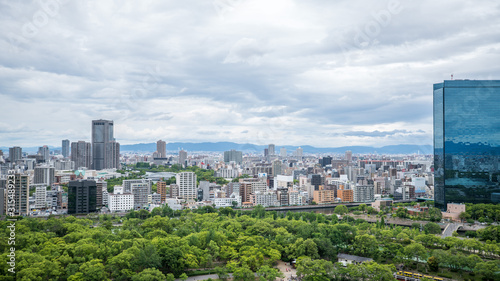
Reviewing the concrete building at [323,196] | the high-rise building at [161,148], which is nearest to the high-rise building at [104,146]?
the high-rise building at [161,148]

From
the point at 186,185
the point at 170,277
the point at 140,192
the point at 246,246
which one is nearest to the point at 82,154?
the point at 140,192

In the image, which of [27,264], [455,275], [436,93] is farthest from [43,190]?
[436,93]

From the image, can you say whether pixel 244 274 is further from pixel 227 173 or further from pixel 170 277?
pixel 227 173

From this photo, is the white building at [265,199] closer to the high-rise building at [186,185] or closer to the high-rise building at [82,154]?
the high-rise building at [186,185]

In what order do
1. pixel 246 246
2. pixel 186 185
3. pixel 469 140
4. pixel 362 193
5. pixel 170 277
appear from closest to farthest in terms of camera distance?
pixel 170 277
pixel 246 246
pixel 469 140
pixel 186 185
pixel 362 193

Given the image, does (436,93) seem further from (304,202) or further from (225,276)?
(225,276)
